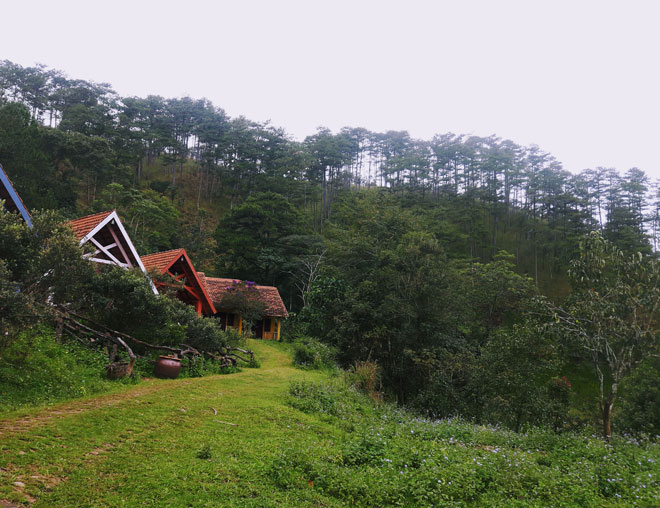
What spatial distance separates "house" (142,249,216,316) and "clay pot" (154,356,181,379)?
212 inches

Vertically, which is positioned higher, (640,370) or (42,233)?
(42,233)

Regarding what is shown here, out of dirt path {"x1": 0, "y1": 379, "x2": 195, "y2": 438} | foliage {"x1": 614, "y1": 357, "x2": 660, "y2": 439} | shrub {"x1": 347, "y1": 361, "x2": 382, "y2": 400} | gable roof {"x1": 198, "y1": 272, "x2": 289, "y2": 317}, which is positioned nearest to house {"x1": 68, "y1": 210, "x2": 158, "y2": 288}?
dirt path {"x1": 0, "y1": 379, "x2": 195, "y2": 438}

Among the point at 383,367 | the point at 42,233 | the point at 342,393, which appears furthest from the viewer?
the point at 383,367

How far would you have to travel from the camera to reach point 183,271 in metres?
18.1

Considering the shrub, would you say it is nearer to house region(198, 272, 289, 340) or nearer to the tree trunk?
the tree trunk

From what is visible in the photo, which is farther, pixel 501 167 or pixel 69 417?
pixel 501 167

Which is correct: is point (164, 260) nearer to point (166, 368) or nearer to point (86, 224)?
A: point (86, 224)

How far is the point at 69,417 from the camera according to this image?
6012mm

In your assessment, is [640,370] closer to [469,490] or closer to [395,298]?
[395,298]

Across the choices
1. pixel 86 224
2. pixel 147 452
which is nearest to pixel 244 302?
pixel 86 224

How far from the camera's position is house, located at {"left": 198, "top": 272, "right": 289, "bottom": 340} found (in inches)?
1107

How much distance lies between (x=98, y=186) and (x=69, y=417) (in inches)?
1620

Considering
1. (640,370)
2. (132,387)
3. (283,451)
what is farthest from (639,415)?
(132,387)

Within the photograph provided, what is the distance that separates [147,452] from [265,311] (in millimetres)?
23707
